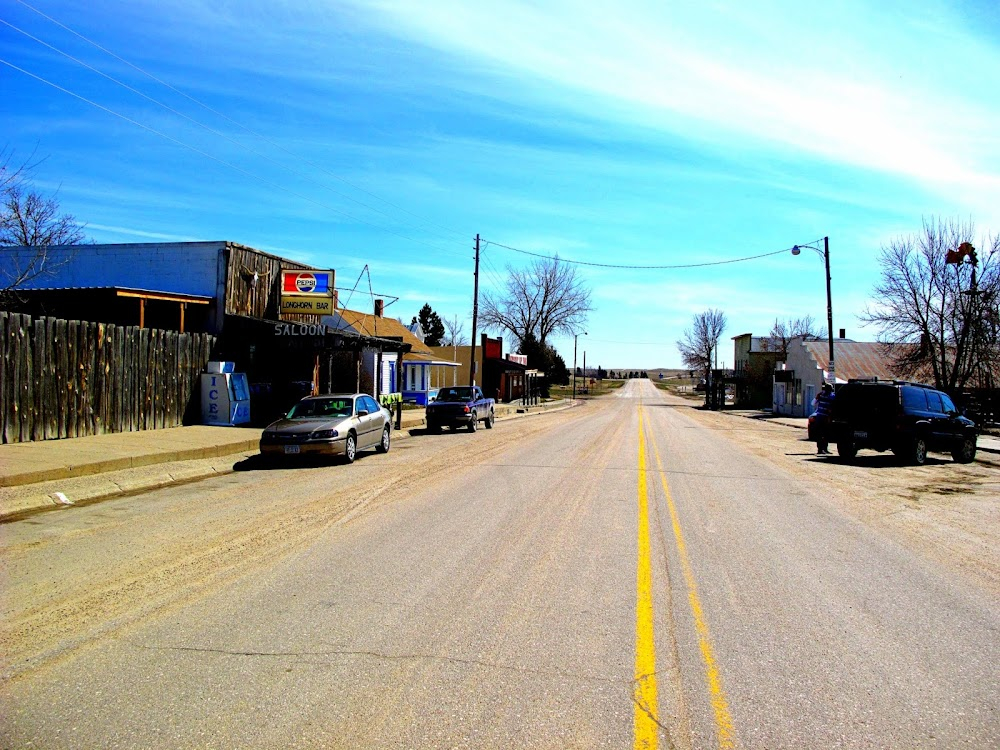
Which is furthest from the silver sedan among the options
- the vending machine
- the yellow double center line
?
the yellow double center line

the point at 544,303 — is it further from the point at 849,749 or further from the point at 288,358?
the point at 849,749

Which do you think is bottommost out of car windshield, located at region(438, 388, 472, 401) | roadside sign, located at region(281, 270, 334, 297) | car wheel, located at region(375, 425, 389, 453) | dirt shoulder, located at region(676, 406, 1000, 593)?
dirt shoulder, located at region(676, 406, 1000, 593)

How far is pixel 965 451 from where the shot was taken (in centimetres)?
1806

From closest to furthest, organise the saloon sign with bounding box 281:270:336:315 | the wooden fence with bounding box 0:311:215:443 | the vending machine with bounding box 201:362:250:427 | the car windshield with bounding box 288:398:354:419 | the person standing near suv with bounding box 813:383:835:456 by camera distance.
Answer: the wooden fence with bounding box 0:311:215:443 → the car windshield with bounding box 288:398:354:419 → the person standing near suv with bounding box 813:383:835:456 → the vending machine with bounding box 201:362:250:427 → the saloon sign with bounding box 281:270:336:315

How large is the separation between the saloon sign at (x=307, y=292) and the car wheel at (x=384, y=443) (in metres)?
10.2

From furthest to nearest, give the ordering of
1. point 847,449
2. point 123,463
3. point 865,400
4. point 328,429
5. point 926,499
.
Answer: point 847,449 → point 865,400 → point 328,429 → point 123,463 → point 926,499

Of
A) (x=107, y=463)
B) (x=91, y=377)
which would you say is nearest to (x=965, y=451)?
(x=107, y=463)

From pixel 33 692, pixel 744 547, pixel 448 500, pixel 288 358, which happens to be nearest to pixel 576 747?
pixel 33 692

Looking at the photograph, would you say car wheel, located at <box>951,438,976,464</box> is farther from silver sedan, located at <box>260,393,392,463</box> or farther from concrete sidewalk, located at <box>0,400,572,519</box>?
concrete sidewalk, located at <box>0,400,572,519</box>

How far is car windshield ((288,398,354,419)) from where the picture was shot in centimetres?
1653

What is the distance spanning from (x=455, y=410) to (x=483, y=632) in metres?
21.7

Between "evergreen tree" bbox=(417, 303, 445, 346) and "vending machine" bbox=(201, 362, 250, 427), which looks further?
"evergreen tree" bbox=(417, 303, 445, 346)

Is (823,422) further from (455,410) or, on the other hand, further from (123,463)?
(123,463)

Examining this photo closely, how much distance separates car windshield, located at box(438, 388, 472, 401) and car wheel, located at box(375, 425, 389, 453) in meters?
8.76
